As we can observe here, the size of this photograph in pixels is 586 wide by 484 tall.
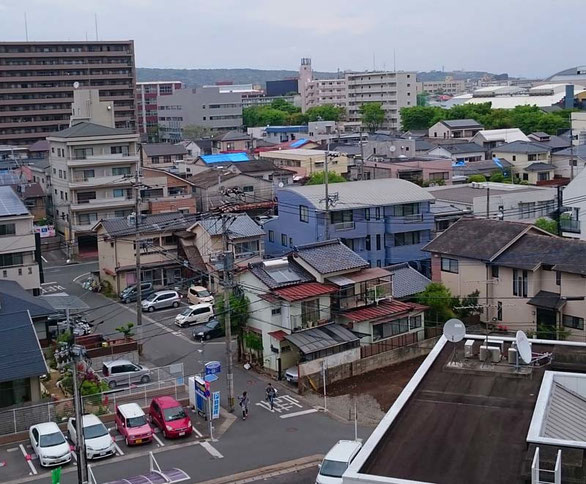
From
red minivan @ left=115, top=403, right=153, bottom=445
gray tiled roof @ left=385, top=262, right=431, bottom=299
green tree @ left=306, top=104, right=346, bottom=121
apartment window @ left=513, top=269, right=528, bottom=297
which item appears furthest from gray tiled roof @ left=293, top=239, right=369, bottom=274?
green tree @ left=306, top=104, right=346, bottom=121

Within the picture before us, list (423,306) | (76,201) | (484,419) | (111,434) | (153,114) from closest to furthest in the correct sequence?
(484,419)
(111,434)
(423,306)
(76,201)
(153,114)

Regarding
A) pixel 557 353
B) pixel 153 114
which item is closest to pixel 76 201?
pixel 557 353

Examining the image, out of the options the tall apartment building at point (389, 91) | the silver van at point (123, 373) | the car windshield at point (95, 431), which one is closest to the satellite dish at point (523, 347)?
the car windshield at point (95, 431)

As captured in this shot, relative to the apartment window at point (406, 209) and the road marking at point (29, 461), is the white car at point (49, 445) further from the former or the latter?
the apartment window at point (406, 209)

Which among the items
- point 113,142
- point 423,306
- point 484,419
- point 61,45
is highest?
point 61,45

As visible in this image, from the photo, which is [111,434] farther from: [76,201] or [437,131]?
[437,131]

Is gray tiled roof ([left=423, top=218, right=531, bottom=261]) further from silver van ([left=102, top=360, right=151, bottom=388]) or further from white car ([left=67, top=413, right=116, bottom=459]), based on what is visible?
white car ([left=67, top=413, right=116, bottom=459])

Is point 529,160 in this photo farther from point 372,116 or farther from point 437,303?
point 372,116
